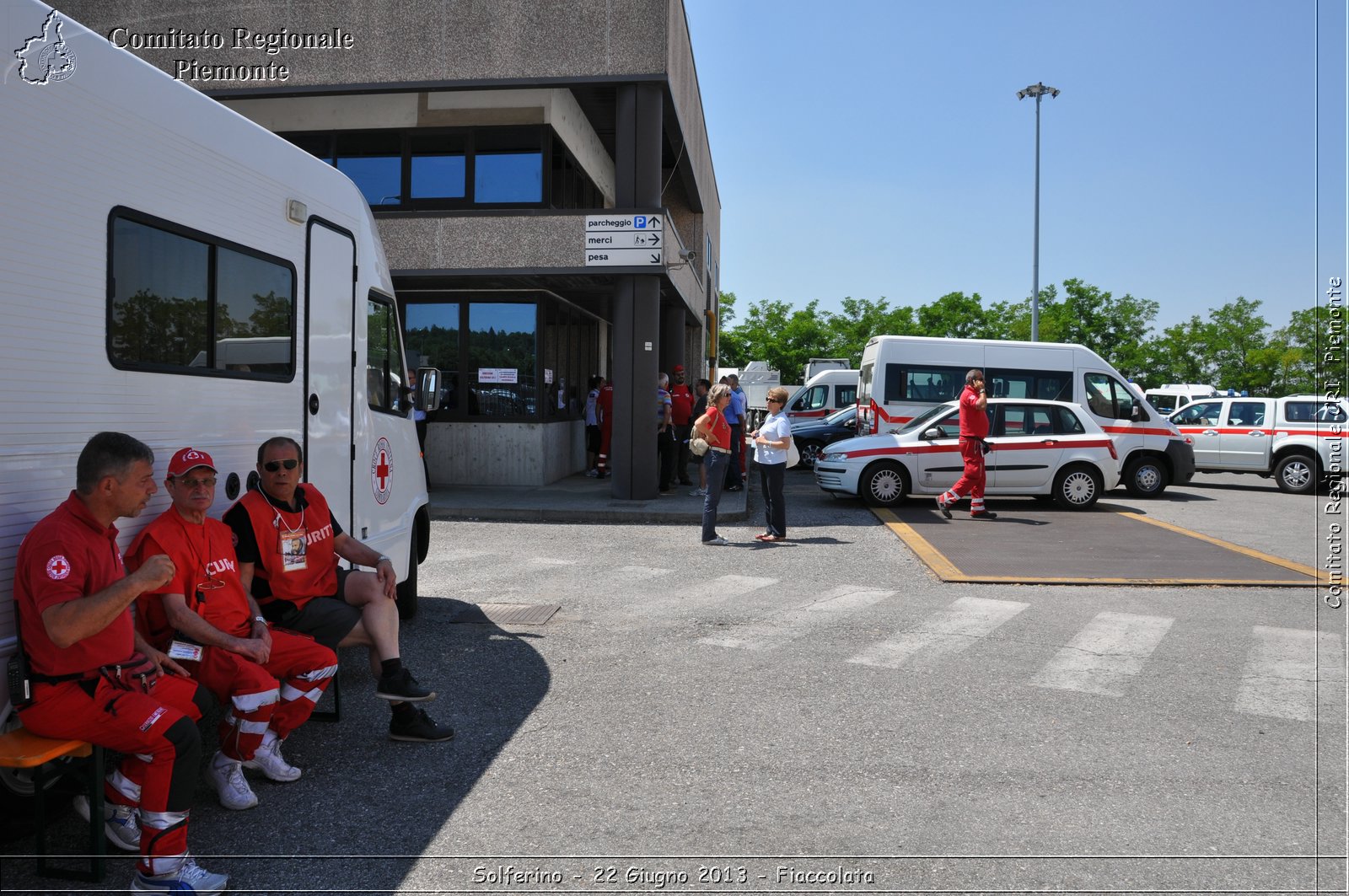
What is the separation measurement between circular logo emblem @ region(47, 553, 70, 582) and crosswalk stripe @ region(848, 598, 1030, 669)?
14.3ft

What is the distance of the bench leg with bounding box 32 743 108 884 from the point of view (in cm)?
333

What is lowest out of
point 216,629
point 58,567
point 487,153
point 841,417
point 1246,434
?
point 216,629

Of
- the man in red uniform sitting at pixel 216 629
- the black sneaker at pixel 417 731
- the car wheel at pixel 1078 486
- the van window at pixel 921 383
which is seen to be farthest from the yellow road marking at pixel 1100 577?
the van window at pixel 921 383

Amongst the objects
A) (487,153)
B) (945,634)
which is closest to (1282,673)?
(945,634)

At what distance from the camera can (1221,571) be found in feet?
31.1

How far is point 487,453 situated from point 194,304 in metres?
11.9

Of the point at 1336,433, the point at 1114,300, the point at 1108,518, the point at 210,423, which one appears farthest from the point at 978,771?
the point at 1114,300

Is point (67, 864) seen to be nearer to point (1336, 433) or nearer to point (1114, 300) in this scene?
point (1336, 433)

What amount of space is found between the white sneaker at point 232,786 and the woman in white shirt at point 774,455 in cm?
761

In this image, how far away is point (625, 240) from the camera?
14.3 metres

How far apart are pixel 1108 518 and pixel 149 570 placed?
12694 mm

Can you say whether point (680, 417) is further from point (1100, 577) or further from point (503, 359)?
point (1100, 577)

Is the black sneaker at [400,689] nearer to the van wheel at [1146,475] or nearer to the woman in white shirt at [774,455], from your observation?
the woman in white shirt at [774,455]

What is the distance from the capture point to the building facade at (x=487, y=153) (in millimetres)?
14391
